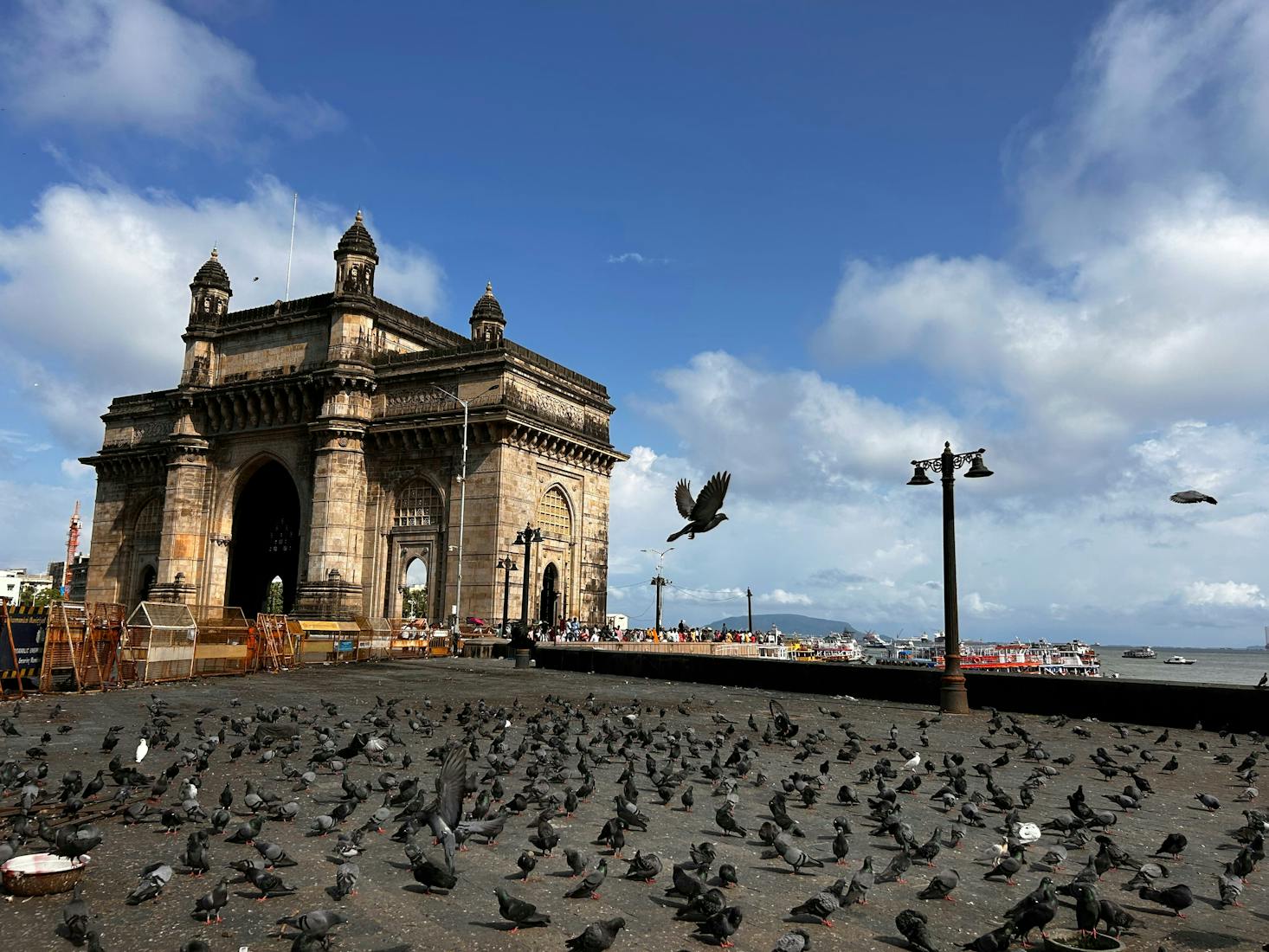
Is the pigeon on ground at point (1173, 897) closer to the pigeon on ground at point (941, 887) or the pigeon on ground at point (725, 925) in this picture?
the pigeon on ground at point (941, 887)

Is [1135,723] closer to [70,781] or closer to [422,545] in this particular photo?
[70,781]

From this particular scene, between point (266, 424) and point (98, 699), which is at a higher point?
point (266, 424)

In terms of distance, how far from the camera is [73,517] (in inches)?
3477

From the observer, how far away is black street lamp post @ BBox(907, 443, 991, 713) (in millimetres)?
16984

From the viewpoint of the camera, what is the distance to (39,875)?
5.81 metres

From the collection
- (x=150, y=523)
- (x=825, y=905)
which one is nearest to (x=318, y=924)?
(x=825, y=905)

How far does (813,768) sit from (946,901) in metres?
4.99

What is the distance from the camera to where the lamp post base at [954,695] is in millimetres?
17391

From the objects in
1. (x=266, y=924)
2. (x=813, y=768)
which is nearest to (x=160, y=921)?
(x=266, y=924)

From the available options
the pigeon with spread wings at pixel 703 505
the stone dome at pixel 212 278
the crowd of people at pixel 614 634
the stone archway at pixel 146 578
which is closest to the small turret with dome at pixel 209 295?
the stone dome at pixel 212 278

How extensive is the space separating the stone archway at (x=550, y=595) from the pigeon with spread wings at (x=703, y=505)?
935 inches

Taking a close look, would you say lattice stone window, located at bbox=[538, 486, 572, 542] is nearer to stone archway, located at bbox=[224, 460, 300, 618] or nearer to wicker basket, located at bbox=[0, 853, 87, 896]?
stone archway, located at bbox=[224, 460, 300, 618]

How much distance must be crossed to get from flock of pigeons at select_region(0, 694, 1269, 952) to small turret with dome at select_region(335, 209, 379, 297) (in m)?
35.5

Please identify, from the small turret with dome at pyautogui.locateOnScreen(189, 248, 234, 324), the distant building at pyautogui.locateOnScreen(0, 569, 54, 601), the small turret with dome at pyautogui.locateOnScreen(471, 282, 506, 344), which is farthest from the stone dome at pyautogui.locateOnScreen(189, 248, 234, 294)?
the distant building at pyautogui.locateOnScreen(0, 569, 54, 601)
